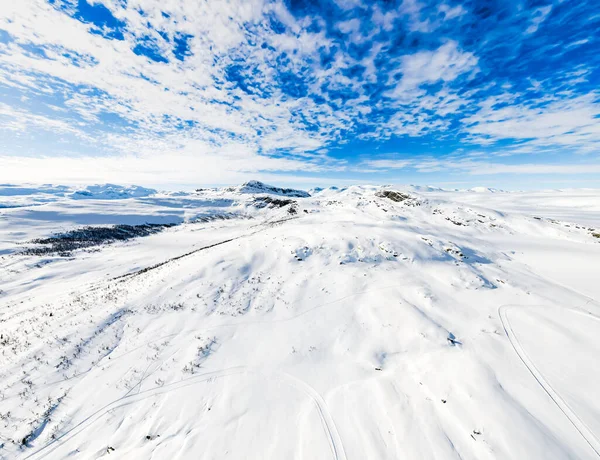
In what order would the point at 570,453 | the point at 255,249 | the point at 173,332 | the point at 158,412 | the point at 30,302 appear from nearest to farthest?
the point at 570,453 → the point at 158,412 → the point at 173,332 → the point at 255,249 → the point at 30,302

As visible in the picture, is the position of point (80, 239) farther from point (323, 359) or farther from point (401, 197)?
point (401, 197)

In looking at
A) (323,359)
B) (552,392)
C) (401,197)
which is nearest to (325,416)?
(323,359)

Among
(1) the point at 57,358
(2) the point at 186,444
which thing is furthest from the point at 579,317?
(1) the point at 57,358

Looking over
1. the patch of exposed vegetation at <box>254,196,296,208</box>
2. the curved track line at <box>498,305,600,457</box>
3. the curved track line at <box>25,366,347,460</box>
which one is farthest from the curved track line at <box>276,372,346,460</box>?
the patch of exposed vegetation at <box>254,196,296,208</box>

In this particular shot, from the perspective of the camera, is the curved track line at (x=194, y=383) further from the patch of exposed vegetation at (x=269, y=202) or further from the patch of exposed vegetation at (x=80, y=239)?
the patch of exposed vegetation at (x=269, y=202)

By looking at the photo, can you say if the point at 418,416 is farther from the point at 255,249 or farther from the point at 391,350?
the point at 255,249

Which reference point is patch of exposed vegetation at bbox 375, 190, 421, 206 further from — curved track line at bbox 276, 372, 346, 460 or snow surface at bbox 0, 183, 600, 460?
curved track line at bbox 276, 372, 346, 460
